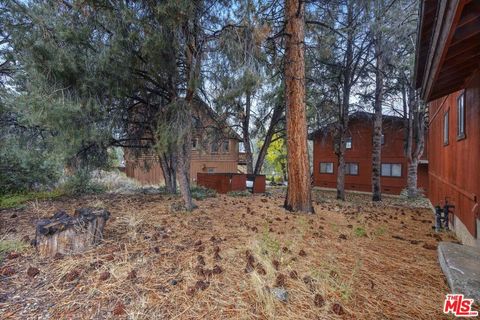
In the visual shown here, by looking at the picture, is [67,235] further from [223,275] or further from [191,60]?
[191,60]

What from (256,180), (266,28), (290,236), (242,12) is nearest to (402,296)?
(290,236)

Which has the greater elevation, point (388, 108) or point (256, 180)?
point (388, 108)

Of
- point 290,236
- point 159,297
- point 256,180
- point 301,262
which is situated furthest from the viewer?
point 256,180

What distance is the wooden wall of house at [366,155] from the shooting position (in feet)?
56.5

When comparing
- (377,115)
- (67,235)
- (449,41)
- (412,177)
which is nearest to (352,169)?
(412,177)

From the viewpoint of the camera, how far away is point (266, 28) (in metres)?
4.42

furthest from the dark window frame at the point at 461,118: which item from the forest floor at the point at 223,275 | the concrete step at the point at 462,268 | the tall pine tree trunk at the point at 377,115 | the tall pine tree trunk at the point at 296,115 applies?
the tall pine tree trunk at the point at 377,115

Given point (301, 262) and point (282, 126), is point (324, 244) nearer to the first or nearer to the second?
point (301, 262)

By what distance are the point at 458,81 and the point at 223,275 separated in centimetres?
467

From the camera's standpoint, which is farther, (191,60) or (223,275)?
(191,60)

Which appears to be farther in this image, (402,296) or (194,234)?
(194,234)

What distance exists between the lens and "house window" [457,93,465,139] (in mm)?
4348

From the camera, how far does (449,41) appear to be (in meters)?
2.37

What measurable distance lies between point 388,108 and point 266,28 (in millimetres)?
12883
